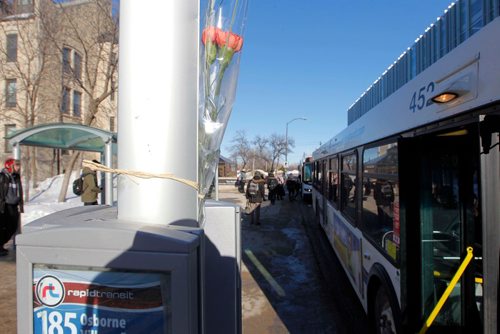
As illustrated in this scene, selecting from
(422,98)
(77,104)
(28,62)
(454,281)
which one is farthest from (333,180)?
(77,104)

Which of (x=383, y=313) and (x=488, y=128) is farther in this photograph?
(x=383, y=313)

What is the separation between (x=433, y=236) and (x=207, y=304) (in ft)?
6.79

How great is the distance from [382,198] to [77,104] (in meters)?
29.9

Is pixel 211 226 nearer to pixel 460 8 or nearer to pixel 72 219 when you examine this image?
pixel 72 219

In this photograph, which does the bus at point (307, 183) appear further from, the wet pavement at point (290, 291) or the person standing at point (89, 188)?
the person standing at point (89, 188)

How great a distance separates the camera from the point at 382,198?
3.76 m

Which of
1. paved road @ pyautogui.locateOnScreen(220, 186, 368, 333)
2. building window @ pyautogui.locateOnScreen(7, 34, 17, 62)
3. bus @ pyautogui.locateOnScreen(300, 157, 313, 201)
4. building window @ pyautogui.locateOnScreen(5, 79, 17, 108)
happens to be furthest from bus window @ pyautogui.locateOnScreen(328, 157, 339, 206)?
building window @ pyautogui.locateOnScreen(5, 79, 17, 108)

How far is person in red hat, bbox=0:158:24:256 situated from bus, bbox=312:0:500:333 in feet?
20.2

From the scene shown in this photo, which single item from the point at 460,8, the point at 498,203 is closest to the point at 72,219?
the point at 498,203

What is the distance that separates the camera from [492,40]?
6.66 feet

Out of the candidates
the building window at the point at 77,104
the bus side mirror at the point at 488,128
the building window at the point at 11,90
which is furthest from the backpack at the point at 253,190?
the building window at the point at 77,104

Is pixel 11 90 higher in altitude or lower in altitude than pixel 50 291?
higher

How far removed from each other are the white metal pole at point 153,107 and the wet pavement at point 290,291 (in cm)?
336

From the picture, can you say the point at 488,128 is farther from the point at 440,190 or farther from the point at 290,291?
the point at 290,291
